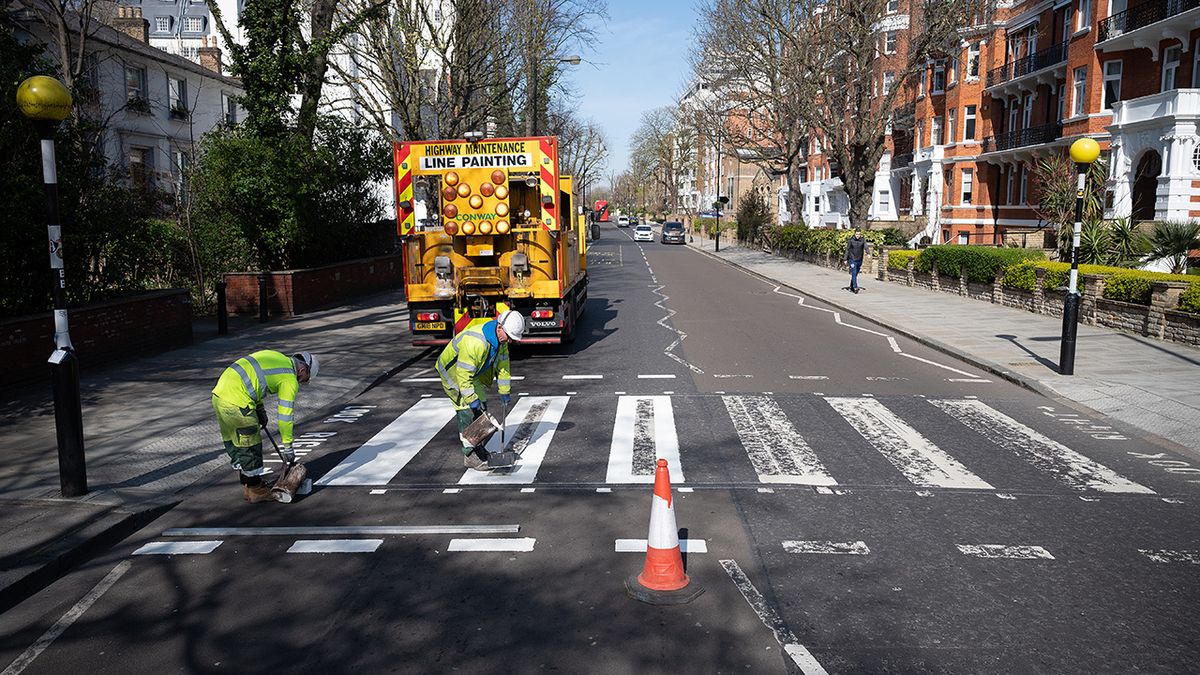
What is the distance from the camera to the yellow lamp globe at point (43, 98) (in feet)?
22.0

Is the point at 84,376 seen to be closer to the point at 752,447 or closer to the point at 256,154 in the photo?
the point at 256,154

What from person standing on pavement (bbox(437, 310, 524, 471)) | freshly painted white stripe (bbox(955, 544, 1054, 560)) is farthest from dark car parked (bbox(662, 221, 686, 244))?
freshly painted white stripe (bbox(955, 544, 1054, 560))

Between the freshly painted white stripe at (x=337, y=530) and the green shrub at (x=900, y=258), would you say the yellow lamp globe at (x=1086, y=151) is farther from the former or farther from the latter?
the green shrub at (x=900, y=258)

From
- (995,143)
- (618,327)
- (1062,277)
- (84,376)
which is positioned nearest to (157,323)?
(84,376)

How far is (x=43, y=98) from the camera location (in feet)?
22.2

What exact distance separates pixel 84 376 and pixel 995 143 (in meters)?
41.5

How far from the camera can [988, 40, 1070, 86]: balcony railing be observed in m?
36.1

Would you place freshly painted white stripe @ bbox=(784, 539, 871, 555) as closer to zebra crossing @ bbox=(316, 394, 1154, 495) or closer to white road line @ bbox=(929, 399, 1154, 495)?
zebra crossing @ bbox=(316, 394, 1154, 495)

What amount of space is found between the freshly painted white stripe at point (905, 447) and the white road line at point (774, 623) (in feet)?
8.85

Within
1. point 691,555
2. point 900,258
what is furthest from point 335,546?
point 900,258

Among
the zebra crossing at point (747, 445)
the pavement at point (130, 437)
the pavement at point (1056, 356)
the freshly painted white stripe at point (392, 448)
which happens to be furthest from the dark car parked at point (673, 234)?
the freshly painted white stripe at point (392, 448)

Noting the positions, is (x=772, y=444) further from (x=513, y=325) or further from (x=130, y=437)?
(x=130, y=437)

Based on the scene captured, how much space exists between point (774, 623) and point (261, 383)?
Result: 432cm

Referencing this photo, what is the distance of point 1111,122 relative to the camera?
104ft
